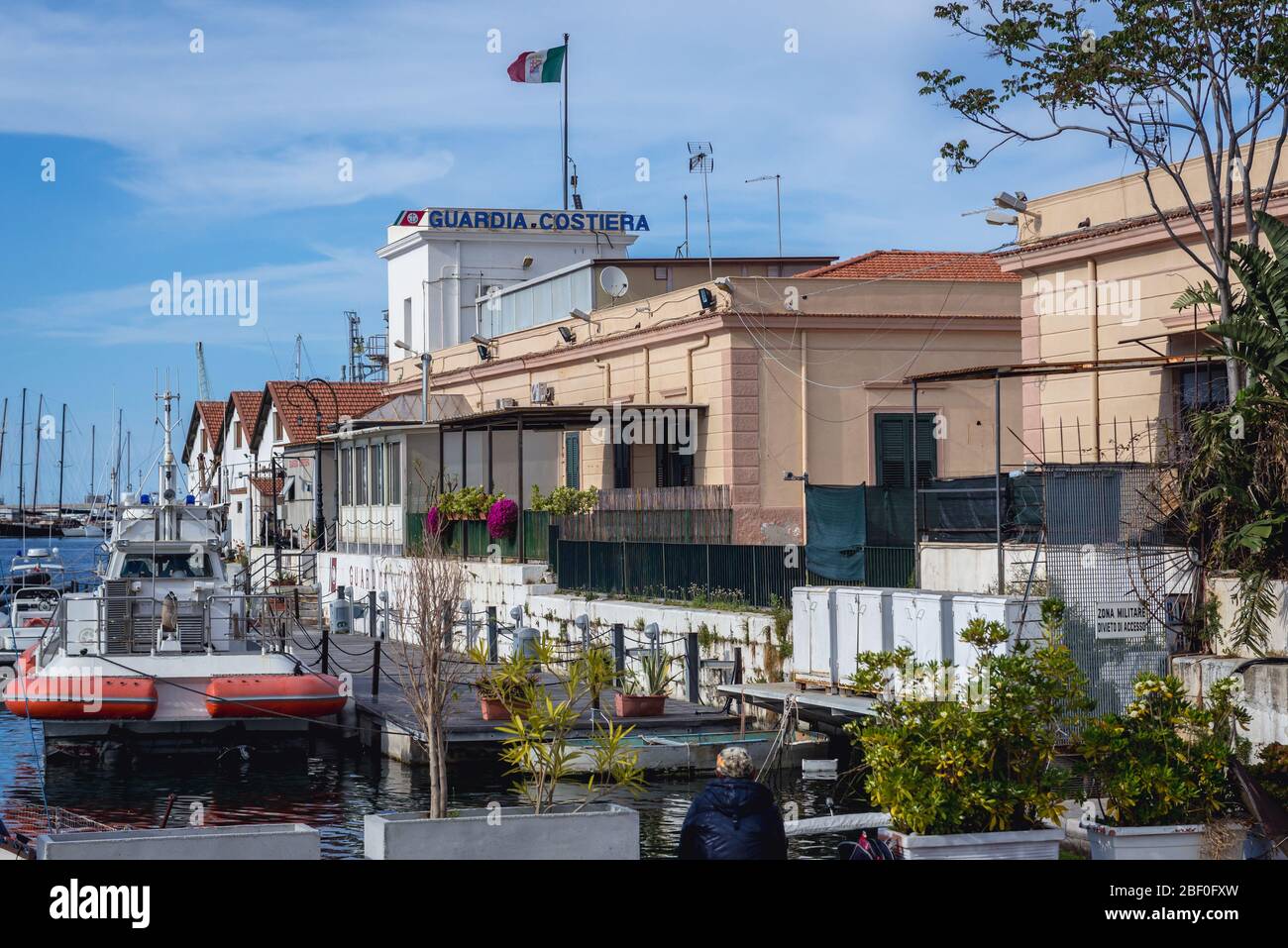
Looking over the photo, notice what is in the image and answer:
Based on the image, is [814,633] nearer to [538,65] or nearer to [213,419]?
[538,65]

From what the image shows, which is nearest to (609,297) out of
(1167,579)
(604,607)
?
(604,607)

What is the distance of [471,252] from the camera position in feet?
184

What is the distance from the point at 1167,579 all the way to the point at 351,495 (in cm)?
2883

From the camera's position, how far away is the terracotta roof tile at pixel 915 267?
31.4m

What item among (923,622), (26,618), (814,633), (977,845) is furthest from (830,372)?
(26,618)

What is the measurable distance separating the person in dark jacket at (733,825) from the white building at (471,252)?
46.4 meters

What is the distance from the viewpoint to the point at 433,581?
1413 centimetres

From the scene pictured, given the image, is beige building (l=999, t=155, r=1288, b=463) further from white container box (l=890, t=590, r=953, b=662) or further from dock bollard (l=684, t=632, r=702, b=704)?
dock bollard (l=684, t=632, r=702, b=704)

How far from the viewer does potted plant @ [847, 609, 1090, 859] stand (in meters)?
9.95

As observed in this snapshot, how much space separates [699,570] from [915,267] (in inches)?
395

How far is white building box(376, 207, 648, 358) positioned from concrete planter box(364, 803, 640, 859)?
45572mm

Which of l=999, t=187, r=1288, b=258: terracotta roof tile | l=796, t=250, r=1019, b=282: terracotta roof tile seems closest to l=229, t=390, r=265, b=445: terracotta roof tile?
l=796, t=250, r=1019, b=282: terracotta roof tile

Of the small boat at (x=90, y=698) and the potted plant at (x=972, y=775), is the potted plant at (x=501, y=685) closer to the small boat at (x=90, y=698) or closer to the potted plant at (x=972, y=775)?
the small boat at (x=90, y=698)

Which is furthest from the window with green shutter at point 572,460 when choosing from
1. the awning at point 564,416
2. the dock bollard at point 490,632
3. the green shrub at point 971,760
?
the green shrub at point 971,760
